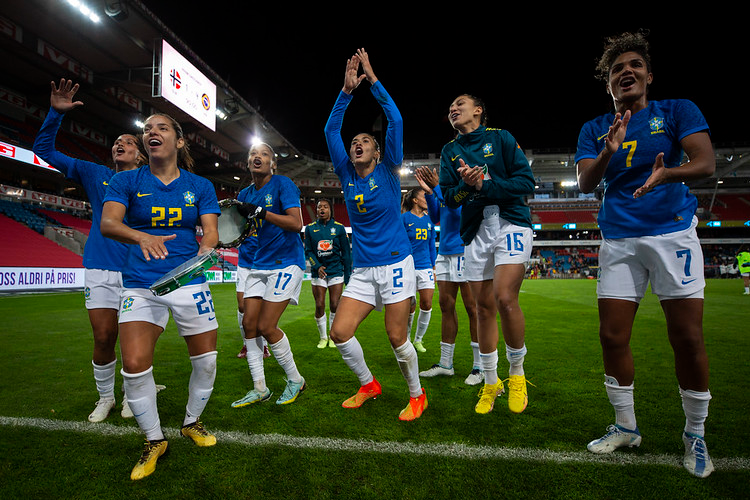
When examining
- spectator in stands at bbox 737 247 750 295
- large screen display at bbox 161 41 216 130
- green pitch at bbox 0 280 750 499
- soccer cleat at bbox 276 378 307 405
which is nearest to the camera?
green pitch at bbox 0 280 750 499

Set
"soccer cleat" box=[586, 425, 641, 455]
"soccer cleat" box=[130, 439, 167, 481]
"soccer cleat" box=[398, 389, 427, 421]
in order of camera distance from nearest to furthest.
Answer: "soccer cleat" box=[130, 439, 167, 481] < "soccer cleat" box=[586, 425, 641, 455] < "soccer cleat" box=[398, 389, 427, 421]

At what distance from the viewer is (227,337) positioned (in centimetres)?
728

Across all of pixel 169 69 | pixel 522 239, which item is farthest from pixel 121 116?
pixel 522 239

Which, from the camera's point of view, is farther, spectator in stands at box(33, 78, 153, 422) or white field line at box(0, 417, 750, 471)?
spectator in stands at box(33, 78, 153, 422)

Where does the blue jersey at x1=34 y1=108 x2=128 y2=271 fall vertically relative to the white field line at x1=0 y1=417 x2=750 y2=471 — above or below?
above

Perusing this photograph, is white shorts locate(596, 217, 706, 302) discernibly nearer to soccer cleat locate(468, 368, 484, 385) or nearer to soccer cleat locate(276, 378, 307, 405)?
soccer cleat locate(468, 368, 484, 385)

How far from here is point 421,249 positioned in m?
6.04

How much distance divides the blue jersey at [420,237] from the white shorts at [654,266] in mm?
3441

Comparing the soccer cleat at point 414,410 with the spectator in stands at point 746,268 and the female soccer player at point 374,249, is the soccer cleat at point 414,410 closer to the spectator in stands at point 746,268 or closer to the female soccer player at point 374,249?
the female soccer player at point 374,249

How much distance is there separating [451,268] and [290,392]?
245 cm

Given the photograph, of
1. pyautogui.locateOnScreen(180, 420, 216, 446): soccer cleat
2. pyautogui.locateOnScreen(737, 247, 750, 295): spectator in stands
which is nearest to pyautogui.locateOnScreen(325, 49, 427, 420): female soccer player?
pyautogui.locateOnScreen(180, 420, 216, 446): soccer cleat

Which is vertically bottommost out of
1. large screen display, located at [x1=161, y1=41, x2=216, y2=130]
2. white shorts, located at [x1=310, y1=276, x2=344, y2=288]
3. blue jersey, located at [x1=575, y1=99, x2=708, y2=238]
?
white shorts, located at [x1=310, y1=276, x2=344, y2=288]

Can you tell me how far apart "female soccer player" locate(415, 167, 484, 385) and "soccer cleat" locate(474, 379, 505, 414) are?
72cm

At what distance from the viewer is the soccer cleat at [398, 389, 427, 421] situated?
10.1 ft
